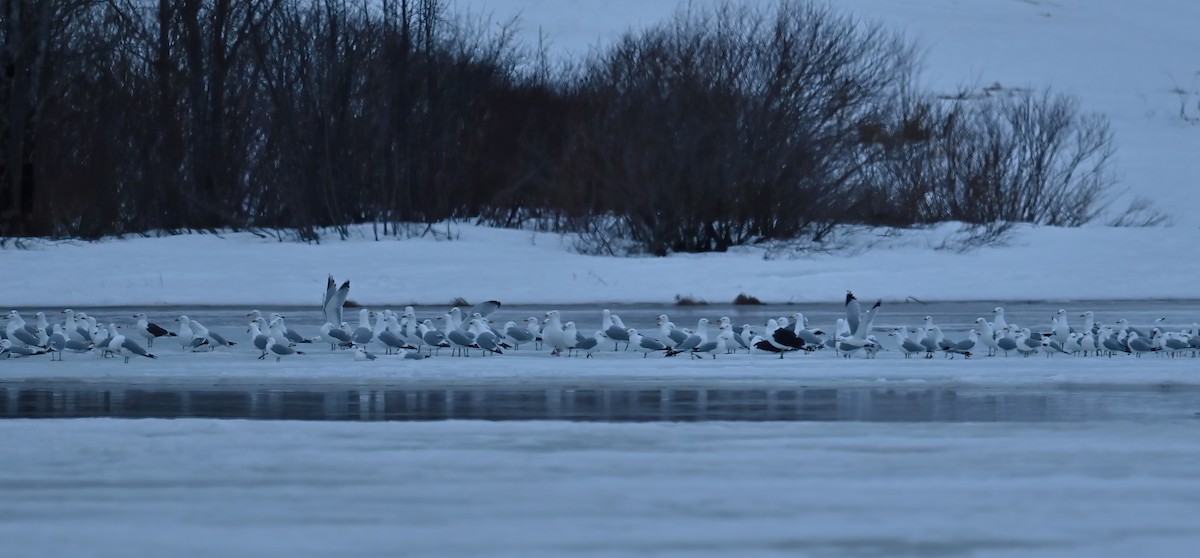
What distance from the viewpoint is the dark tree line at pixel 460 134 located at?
30.2 meters

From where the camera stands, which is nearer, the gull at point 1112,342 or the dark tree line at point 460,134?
the gull at point 1112,342

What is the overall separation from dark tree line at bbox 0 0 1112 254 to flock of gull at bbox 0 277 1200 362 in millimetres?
12999

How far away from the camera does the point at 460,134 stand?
34312mm

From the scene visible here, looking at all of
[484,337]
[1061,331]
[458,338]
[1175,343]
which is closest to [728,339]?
[484,337]

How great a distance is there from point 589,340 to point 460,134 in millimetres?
19406

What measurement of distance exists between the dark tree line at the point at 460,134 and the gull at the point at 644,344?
1277 centimetres

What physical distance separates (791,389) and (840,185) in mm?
18462

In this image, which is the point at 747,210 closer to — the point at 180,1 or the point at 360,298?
the point at 360,298

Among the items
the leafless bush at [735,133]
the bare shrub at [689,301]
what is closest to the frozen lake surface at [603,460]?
the bare shrub at [689,301]

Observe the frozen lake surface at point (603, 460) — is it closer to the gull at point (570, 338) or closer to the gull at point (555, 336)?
the gull at point (570, 338)

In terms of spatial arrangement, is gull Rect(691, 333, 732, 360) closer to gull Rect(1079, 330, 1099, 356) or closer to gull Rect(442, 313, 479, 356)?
gull Rect(442, 313, 479, 356)

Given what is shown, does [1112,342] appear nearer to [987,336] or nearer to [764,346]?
[987,336]

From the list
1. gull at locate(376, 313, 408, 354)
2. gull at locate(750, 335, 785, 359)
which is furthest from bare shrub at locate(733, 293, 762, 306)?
gull at locate(376, 313, 408, 354)

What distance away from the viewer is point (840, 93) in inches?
1260
